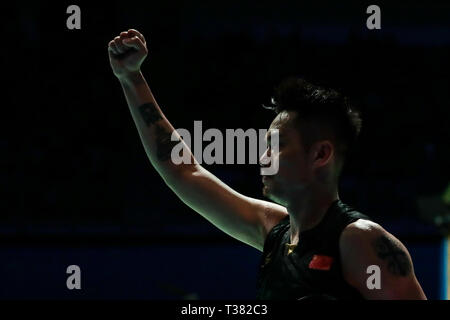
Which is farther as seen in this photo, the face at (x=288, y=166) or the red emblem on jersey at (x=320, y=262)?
the face at (x=288, y=166)

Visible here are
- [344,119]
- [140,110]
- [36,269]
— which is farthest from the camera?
[36,269]

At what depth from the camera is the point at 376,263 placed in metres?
1.41

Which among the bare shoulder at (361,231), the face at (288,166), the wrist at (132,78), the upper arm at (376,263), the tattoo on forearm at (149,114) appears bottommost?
the upper arm at (376,263)

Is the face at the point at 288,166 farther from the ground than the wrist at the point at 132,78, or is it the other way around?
the wrist at the point at 132,78

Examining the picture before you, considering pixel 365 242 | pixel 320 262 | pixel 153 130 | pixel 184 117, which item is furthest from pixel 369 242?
pixel 184 117

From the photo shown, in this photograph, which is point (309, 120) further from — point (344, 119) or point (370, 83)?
point (370, 83)

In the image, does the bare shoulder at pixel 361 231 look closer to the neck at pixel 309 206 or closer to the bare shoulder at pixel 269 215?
the neck at pixel 309 206

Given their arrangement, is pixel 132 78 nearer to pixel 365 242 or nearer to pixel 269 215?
pixel 269 215

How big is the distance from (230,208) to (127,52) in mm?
575

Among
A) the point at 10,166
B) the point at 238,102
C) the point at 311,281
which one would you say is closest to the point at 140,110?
the point at 311,281

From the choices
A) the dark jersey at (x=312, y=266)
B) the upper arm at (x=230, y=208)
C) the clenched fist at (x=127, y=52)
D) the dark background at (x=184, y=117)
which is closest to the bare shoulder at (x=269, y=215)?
the upper arm at (x=230, y=208)

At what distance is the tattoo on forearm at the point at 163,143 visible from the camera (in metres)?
1.94

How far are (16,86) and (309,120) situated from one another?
8.25 meters
